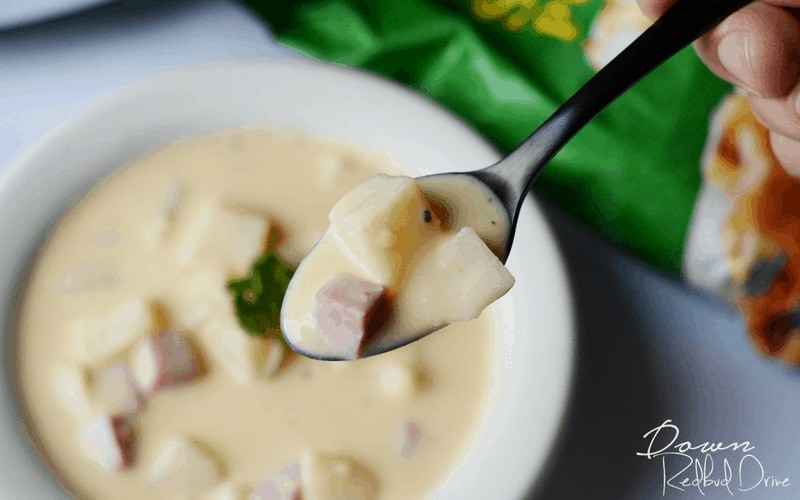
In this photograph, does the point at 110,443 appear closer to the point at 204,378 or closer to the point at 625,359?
the point at 204,378

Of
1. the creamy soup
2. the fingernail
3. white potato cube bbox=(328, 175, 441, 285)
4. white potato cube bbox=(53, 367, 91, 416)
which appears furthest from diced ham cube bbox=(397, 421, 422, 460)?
the fingernail

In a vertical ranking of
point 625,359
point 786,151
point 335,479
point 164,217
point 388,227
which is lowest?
point 335,479

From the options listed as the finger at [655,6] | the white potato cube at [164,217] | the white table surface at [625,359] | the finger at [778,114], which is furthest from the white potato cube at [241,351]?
the finger at [778,114]

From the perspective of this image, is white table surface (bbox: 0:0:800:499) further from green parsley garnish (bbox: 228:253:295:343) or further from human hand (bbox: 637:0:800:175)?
green parsley garnish (bbox: 228:253:295:343)

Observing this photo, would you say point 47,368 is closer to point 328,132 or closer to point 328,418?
point 328,418

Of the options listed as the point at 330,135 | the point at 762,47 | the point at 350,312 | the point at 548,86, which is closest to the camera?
the point at 350,312

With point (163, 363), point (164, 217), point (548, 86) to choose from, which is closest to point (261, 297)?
point (163, 363)
